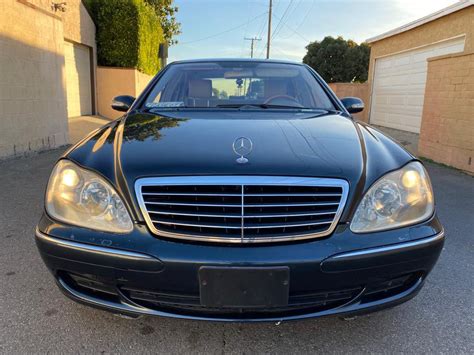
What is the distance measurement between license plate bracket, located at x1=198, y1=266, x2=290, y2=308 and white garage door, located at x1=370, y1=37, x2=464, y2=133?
33.3 feet

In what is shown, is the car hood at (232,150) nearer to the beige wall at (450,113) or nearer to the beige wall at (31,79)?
the beige wall at (31,79)

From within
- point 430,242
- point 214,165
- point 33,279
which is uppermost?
point 214,165

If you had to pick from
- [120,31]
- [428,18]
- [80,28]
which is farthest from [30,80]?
[428,18]

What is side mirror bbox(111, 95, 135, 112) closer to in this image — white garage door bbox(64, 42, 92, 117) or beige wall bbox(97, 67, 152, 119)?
white garage door bbox(64, 42, 92, 117)

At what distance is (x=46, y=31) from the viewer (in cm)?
733

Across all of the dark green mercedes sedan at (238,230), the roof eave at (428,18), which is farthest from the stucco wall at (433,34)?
the dark green mercedes sedan at (238,230)

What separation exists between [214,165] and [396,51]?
1278 cm

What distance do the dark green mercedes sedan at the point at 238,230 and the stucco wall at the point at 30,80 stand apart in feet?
17.1

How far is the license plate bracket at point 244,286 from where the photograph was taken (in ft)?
5.08

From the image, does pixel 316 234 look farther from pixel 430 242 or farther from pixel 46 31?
pixel 46 31

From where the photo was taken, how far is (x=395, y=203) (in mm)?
1765

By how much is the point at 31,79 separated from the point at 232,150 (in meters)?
6.28

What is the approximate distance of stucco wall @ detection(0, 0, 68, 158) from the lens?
6.07 meters

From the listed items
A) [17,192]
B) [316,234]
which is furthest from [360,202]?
[17,192]
